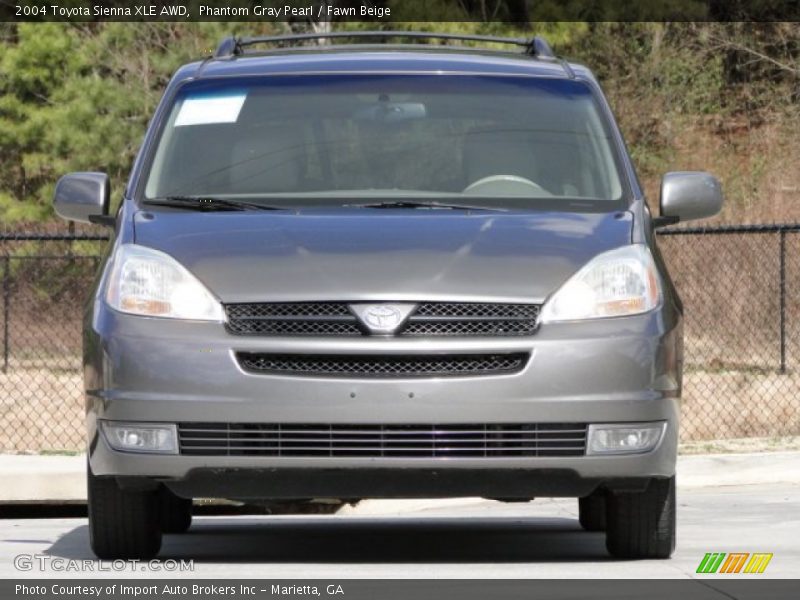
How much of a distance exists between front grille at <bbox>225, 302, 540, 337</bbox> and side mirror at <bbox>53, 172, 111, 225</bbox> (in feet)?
4.31

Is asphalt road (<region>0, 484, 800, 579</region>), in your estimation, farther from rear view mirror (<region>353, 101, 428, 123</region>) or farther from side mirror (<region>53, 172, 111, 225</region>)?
rear view mirror (<region>353, 101, 428, 123</region>)

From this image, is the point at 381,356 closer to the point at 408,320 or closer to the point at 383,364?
the point at 383,364

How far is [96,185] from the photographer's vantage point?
7.33 meters

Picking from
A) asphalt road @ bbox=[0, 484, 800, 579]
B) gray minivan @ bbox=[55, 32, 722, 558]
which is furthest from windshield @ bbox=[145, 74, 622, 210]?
asphalt road @ bbox=[0, 484, 800, 579]

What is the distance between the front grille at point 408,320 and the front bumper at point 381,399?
0.18ft

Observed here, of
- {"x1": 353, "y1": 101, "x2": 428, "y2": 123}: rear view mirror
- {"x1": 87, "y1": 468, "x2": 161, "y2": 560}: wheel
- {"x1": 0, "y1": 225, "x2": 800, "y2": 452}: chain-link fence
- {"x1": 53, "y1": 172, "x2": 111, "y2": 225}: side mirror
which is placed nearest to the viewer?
{"x1": 87, "y1": 468, "x2": 161, "y2": 560}: wheel

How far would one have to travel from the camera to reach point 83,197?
730cm

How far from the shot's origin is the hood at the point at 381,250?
6223 mm

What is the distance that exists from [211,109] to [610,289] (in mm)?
2017

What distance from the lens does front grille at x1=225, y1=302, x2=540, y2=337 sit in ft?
20.3

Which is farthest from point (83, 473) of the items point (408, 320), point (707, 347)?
point (707, 347)

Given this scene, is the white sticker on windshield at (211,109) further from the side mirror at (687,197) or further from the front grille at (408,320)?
the side mirror at (687,197)

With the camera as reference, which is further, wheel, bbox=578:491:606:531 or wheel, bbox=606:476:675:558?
wheel, bbox=578:491:606:531

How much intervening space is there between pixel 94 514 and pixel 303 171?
61.1 inches
